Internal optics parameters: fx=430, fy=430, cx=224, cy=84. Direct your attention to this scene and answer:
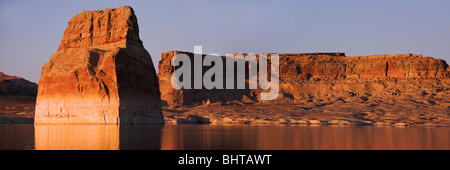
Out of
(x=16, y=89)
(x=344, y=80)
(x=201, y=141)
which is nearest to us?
(x=201, y=141)

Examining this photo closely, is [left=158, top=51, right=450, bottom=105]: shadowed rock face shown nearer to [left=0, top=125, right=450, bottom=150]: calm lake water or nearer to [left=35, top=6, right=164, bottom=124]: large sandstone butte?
[left=35, top=6, right=164, bottom=124]: large sandstone butte

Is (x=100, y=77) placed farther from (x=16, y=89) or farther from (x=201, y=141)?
(x=16, y=89)

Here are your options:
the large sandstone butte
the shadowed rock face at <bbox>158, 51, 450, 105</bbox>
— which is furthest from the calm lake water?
the shadowed rock face at <bbox>158, 51, 450, 105</bbox>

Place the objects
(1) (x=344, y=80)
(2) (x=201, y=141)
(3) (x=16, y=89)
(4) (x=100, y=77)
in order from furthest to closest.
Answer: (1) (x=344, y=80) → (3) (x=16, y=89) → (4) (x=100, y=77) → (2) (x=201, y=141)

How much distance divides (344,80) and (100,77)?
67.5 m

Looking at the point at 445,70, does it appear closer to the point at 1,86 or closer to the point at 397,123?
the point at 397,123

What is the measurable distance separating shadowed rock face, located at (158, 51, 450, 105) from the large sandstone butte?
4350 centimetres

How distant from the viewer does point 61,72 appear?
36.3m

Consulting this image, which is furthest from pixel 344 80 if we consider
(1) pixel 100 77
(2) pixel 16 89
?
(1) pixel 100 77

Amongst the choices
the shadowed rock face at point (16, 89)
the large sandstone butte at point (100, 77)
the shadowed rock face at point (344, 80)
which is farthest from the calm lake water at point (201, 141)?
the shadowed rock face at point (344, 80)

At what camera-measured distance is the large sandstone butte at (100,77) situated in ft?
115

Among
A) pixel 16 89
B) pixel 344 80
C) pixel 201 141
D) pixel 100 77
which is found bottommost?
pixel 201 141

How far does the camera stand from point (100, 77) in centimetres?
3534

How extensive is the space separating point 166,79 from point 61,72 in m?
51.5
